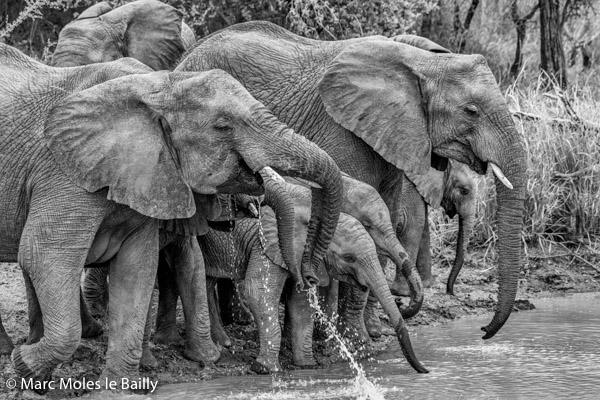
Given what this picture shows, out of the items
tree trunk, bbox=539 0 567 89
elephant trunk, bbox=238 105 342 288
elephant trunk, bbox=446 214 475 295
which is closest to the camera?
elephant trunk, bbox=238 105 342 288

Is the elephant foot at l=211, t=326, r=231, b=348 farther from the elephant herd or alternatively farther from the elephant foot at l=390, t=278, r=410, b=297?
the elephant foot at l=390, t=278, r=410, b=297

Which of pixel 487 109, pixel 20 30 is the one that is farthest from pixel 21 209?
pixel 20 30

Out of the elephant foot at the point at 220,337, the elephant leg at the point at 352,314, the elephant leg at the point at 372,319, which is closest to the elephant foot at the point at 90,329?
the elephant foot at the point at 220,337

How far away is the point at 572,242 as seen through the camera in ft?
40.9

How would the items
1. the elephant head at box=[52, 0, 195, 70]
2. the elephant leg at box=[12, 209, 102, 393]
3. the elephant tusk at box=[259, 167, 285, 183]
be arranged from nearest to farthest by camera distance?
the elephant tusk at box=[259, 167, 285, 183], the elephant leg at box=[12, 209, 102, 393], the elephant head at box=[52, 0, 195, 70]

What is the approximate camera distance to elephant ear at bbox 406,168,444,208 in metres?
10.6

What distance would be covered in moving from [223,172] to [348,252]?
4.86ft

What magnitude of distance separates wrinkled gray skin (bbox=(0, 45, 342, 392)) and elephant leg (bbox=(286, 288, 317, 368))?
1.41 metres

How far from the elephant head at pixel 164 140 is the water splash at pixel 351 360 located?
45.3 inches

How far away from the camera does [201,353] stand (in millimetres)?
8227

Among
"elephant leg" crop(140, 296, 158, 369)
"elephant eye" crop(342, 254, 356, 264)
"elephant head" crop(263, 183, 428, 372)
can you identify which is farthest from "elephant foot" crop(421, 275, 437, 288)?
"elephant leg" crop(140, 296, 158, 369)

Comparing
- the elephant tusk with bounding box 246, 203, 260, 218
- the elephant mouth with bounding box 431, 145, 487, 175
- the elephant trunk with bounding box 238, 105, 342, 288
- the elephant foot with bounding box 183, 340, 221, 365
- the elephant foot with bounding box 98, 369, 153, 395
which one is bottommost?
the elephant foot with bounding box 183, 340, 221, 365

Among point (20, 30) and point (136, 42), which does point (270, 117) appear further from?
point (20, 30)

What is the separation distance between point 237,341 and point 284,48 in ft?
6.07
